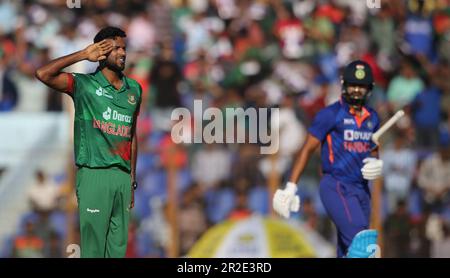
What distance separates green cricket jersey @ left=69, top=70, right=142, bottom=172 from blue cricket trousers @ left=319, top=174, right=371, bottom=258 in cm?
255

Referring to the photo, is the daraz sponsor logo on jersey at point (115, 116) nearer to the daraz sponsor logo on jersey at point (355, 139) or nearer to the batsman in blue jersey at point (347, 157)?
the batsman in blue jersey at point (347, 157)

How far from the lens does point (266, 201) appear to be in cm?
1459

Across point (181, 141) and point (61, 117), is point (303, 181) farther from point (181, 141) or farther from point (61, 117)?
point (61, 117)

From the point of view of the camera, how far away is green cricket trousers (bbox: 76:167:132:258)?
352 inches

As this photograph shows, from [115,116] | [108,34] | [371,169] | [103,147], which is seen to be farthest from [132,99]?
[371,169]

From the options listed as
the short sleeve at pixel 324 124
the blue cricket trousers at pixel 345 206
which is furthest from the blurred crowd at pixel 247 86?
the short sleeve at pixel 324 124

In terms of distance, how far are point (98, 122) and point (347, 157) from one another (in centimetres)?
282

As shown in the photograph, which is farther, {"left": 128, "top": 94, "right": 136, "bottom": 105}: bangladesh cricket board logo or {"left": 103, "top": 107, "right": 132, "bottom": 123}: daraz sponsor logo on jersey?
{"left": 128, "top": 94, "right": 136, "bottom": 105}: bangladesh cricket board logo

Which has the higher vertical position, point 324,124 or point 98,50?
point 98,50

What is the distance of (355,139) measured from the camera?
1075 cm

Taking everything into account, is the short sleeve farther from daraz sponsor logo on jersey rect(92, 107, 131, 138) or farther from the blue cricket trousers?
daraz sponsor logo on jersey rect(92, 107, 131, 138)

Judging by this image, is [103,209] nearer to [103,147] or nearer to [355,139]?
[103,147]

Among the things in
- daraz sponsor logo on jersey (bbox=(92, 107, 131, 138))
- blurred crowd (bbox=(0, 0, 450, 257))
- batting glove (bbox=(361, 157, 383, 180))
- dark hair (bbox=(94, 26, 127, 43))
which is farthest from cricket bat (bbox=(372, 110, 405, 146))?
blurred crowd (bbox=(0, 0, 450, 257))

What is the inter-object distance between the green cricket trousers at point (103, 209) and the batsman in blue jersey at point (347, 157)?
2.12 metres
